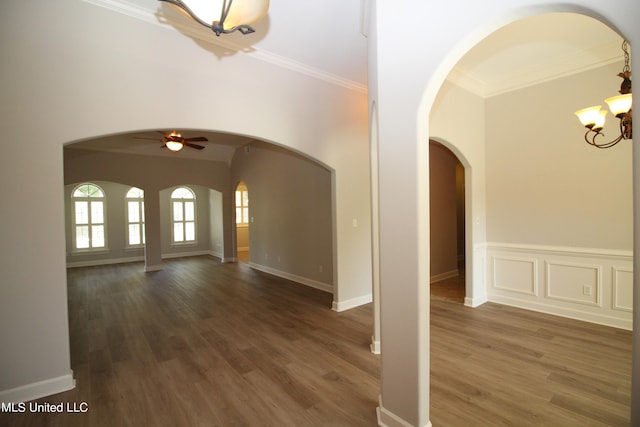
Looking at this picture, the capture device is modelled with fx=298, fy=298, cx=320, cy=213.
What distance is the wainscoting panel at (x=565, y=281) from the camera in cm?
360

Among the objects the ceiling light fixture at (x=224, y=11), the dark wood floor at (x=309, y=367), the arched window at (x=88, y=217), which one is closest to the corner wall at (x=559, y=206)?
the dark wood floor at (x=309, y=367)

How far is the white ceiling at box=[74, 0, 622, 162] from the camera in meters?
2.97

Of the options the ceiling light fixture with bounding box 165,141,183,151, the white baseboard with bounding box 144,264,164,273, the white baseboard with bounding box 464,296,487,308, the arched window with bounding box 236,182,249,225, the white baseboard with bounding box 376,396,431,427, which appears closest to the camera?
the white baseboard with bounding box 376,396,431,427

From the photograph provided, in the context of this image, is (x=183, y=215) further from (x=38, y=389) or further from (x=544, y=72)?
(x=544, y=72)

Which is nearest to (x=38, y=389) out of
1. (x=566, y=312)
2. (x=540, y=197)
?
(x=566, y=312)

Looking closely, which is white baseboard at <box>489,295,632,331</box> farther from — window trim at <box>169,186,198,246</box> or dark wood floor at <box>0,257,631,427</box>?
window trim at <box>169,186,198,246</box>

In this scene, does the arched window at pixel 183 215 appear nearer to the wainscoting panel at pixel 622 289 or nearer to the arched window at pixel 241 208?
the arched window at pixel 241 208

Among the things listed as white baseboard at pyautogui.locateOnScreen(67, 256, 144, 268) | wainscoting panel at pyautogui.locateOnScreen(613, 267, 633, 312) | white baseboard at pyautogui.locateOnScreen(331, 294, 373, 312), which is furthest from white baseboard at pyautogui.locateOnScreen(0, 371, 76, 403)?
white baseboard at pyautogui.locateOnScreen(67, 256, 144, 268)

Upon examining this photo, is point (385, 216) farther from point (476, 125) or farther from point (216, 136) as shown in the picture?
point (216, 136)

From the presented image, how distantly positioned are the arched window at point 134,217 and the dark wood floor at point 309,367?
199 inches

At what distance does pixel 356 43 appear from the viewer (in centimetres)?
358

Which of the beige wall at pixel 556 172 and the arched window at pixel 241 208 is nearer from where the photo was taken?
the beige wall at pixel 556 172

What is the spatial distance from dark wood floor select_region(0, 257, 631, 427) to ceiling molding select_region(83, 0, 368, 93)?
350 centimetres

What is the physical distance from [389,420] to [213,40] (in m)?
4.03
